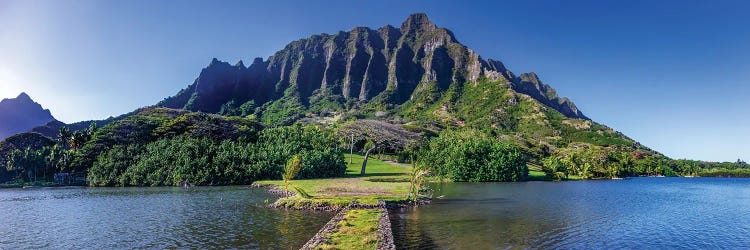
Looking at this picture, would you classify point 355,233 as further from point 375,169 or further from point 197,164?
point 375,169

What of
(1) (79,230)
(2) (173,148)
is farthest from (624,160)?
(1) (79,230)

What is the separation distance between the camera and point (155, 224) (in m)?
38.4

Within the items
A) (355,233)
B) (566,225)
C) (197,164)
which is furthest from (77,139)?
(566,225)

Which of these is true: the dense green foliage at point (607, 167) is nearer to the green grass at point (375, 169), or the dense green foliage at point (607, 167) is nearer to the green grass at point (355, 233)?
the green grass at point (375, 169)

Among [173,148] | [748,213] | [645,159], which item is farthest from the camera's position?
[645,159]

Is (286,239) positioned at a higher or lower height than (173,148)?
lower

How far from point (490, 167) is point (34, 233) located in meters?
86.7

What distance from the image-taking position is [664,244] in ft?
105

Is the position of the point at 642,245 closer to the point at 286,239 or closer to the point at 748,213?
the point at 286,239

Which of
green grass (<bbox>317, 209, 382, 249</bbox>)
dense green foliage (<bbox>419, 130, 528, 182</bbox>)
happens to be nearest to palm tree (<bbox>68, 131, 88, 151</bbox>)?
dense green foliage (<bbox>419, 130, 528, 182</bbox>)

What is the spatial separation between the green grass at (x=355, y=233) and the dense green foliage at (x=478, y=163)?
64.2 meters

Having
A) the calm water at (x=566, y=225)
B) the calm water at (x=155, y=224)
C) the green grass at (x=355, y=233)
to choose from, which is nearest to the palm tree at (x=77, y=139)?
the calm water at (x=155, y=224)

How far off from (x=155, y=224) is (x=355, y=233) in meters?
21.9

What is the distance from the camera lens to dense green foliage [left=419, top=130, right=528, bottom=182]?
98.1 metres
